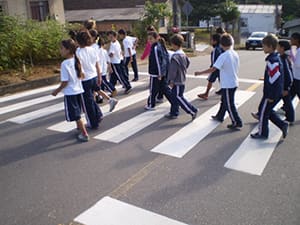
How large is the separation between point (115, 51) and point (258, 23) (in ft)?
166

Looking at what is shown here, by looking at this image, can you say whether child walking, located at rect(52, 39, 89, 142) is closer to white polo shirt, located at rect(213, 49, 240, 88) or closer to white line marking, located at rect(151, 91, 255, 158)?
white line marking, located at rect(151, 91, 255, 158)

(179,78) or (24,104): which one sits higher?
(179,78)

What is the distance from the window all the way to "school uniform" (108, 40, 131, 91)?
1468cm

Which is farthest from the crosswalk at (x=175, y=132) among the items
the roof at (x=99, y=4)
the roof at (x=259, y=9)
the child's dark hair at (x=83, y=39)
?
the roof at (x=259, y=9)

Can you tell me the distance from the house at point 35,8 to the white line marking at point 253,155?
17.4 meters

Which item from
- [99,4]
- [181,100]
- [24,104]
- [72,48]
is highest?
[99,4]

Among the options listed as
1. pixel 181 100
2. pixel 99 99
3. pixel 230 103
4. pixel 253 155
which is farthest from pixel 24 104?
pixel 253 155

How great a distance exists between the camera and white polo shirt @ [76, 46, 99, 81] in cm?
561

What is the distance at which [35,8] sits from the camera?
21156mm

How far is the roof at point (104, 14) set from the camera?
30.9 meters

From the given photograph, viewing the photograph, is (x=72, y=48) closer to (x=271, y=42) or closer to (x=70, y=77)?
(x=70, y=77)

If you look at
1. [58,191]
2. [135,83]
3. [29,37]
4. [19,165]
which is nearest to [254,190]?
[58,191]

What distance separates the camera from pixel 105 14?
3353cm

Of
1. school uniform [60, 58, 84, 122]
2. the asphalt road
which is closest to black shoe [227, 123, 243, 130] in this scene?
the asphalt road
